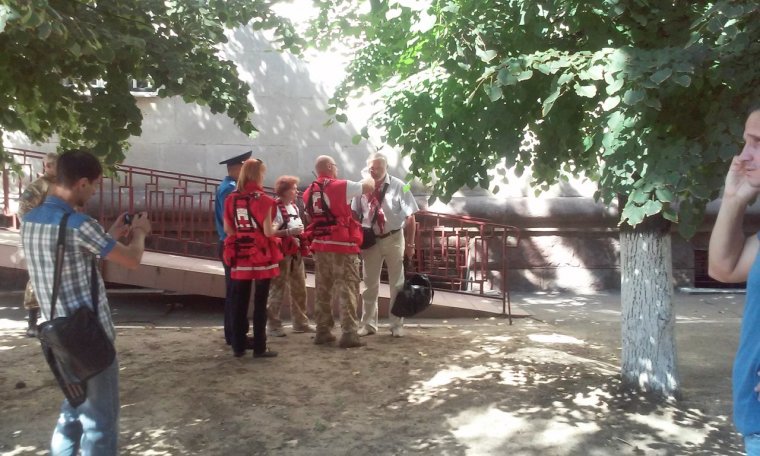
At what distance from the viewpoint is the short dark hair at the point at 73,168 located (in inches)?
121

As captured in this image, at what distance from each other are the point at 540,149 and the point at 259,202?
7.22 feet

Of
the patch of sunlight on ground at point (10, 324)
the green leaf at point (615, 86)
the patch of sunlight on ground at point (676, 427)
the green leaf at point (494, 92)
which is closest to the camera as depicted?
the green leaf at point (615, 86)

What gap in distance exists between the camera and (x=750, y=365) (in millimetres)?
2113

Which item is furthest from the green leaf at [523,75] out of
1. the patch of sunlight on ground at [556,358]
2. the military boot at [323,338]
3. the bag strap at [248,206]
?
the military boot at [323,338]

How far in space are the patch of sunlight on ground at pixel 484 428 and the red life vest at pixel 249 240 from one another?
2.03 meters

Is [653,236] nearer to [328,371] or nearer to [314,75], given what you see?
[328,371]

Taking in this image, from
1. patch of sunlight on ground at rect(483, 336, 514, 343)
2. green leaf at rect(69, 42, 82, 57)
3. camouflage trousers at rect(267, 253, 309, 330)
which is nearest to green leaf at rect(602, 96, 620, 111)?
green leaf at rect(69, 42, 82, 57)

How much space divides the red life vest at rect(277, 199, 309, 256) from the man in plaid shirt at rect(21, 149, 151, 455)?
3.09m

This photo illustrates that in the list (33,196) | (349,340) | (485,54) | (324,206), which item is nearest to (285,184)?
(324,206)

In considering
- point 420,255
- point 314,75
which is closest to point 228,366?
point 420,255

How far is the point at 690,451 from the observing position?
4.00 m

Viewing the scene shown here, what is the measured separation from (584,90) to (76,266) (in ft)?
8.77

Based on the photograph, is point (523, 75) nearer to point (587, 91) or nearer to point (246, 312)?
point (587, 91)

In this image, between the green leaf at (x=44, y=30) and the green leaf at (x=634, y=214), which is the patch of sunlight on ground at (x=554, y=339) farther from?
the green leaf at (x=44, y=30)
